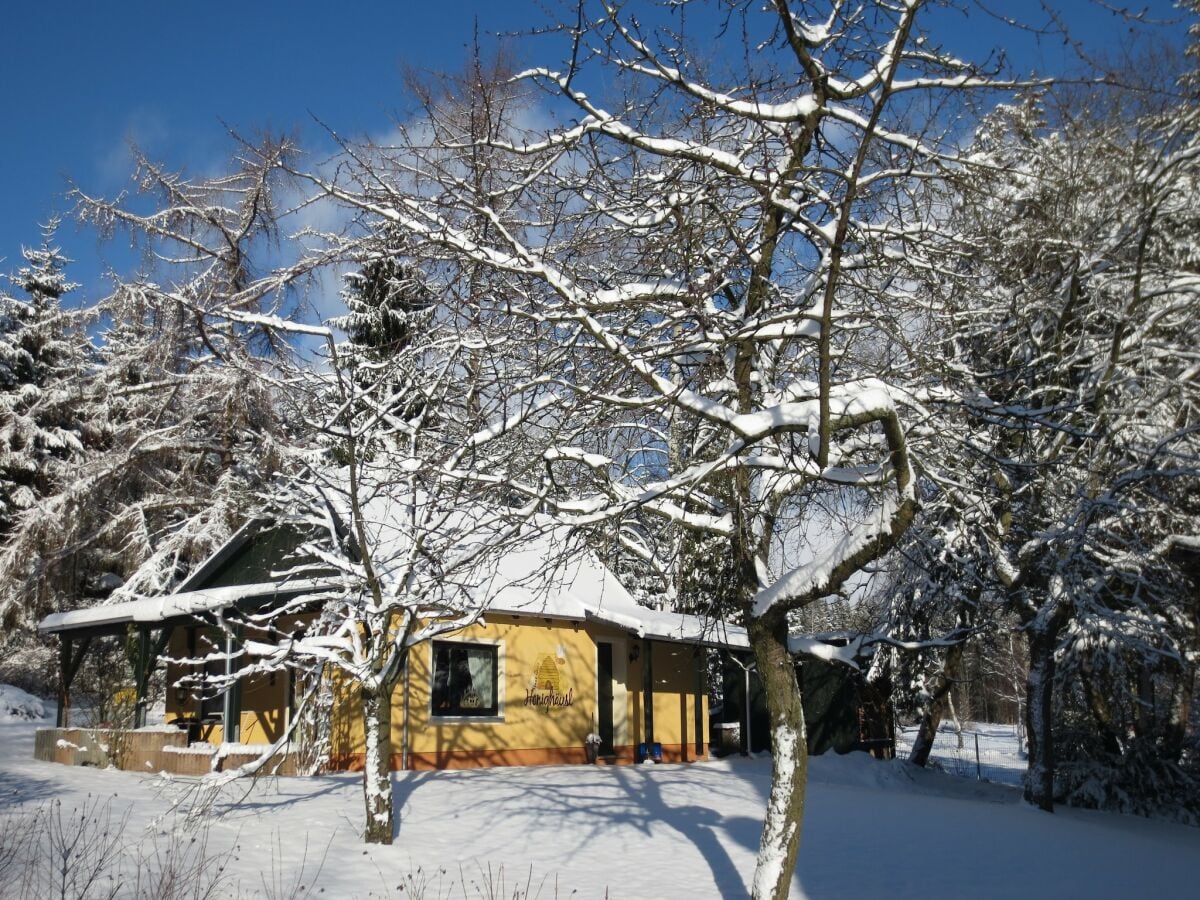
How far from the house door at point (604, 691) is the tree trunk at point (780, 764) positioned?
12.8 metres

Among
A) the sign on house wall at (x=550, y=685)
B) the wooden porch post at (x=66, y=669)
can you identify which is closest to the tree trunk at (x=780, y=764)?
the sign on house wall at (x=550, y=685)

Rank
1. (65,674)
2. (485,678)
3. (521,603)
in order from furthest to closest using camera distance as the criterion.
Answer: (65,674), (485,678), (521,603)

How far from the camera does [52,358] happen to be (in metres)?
31.1

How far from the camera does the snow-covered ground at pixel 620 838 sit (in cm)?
937

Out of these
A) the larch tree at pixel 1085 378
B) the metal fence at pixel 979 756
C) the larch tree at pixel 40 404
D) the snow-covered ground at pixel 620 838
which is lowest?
the metal fence at pixel 979 756

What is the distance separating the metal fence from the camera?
23.8m

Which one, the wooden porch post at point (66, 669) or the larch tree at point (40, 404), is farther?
the larch tree at point (40, 404)

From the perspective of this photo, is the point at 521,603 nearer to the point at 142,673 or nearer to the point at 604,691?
the point at 604,691

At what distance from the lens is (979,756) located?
1111 inches

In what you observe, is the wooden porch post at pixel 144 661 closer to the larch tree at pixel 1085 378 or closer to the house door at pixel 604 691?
the house door at pixel 604 691

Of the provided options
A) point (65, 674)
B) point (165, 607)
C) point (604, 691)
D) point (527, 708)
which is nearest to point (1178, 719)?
point (604, 691)

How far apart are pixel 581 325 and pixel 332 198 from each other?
196 centimetres

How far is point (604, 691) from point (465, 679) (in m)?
3.76

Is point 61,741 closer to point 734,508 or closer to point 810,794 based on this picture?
point 810,794
